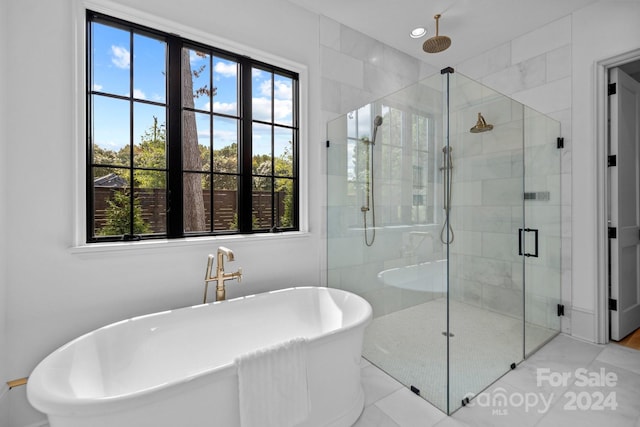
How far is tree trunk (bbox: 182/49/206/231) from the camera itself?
6.85 ft

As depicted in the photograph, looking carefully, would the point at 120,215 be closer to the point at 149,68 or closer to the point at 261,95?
the point at 149,68

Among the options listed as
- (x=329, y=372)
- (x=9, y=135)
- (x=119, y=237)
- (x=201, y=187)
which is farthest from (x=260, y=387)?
(x=9, y=135)

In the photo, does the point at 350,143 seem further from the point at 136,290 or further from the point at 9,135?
the point at 9,135

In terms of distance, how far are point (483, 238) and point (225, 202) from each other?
1.89m

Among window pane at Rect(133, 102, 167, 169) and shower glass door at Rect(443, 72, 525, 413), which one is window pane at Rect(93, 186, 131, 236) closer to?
window pane at Rect(133, 102, 167, 169)

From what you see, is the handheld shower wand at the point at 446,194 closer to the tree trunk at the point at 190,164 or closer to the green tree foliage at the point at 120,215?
the tree trunk at the point at 190,164

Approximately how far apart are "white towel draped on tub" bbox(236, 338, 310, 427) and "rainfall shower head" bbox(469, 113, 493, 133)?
1.74 meters

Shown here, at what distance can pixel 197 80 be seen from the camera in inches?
83.7

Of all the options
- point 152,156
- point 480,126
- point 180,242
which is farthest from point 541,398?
point 152,156

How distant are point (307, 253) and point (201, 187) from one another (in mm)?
984

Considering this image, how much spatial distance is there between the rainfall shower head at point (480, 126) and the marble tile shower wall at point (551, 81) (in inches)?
28.3

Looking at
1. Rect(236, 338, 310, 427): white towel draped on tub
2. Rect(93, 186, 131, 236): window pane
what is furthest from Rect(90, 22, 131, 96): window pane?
Rect(236, 338, 310, 427): white towel draped on tub

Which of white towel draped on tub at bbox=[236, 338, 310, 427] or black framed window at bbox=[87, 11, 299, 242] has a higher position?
black framed window at bbox=[87, 11, 299, 242]

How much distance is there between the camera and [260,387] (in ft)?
3.95
